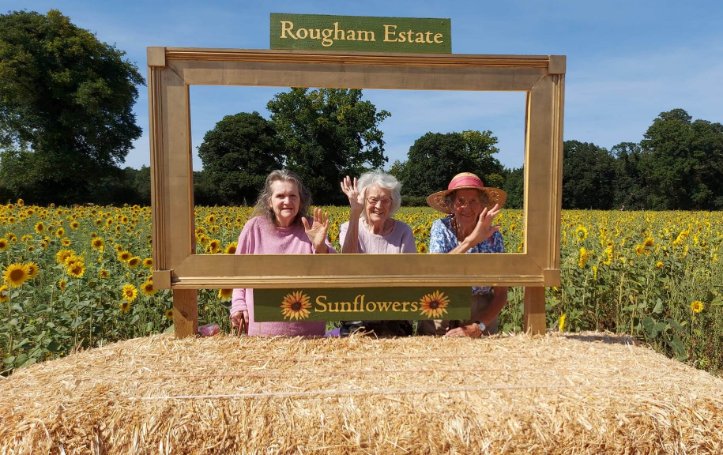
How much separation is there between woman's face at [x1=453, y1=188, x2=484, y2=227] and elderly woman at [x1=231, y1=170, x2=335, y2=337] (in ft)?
2.68

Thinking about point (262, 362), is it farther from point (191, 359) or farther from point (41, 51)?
point (41, 51)

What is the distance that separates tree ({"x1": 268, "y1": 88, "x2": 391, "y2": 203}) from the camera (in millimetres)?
2820

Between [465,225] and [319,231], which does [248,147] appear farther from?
[465,225]

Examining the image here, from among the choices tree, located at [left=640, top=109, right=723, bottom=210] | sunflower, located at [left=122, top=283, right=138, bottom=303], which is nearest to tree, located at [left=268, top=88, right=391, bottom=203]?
sunflower, located at [left=122, top=283, right=138, bottom=303]

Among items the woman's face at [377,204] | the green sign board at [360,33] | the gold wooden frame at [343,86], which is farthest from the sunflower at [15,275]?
the green sign board at [360,33]

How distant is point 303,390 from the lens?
1862mm

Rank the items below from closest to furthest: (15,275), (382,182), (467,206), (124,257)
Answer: (467,206), (382,182), (15,275), (124,257)

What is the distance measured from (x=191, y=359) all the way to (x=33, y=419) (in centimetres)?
61

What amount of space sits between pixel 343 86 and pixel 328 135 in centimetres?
78

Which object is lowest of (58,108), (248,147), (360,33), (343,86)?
(248,147)

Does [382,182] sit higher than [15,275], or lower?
higher

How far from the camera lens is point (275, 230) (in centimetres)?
296

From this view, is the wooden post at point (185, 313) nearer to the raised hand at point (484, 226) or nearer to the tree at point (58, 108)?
the raised hand at point (484, 226)

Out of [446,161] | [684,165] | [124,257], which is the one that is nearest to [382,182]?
[446,161]
